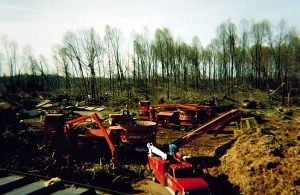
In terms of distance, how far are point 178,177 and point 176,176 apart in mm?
101

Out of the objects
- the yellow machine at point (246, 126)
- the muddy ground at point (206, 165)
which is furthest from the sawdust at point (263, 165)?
the yellow machine at point (246, 126)

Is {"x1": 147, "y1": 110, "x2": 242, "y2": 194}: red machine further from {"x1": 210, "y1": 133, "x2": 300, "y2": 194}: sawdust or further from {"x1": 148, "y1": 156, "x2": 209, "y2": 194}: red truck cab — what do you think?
{"x1": 210, "y1": 133, "x2": 300, "y2": 194}: sawdust

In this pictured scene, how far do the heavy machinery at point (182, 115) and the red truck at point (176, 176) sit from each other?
12.4 meters

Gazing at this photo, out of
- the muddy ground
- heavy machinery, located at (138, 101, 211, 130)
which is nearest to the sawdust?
the muddy ground

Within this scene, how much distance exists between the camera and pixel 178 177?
12320 millimetres

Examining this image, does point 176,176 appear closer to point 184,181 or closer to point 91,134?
point 184,181

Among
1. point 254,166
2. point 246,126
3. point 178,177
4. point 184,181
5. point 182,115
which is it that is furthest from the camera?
point 182,115

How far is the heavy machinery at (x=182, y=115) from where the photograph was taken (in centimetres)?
2703

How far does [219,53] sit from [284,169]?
61.3 m

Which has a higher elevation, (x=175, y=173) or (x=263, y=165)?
(x=263, y=165)

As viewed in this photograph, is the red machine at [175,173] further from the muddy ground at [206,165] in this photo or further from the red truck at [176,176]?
the muddy ground at [206,165]

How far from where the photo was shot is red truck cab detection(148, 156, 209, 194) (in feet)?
37.0

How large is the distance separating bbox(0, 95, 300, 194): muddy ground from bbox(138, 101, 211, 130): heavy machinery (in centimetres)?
704

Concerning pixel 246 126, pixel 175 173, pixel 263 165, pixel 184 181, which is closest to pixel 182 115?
pixel 246 126
